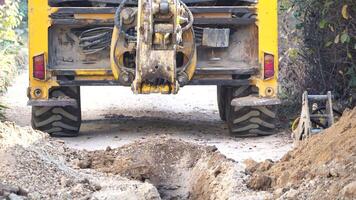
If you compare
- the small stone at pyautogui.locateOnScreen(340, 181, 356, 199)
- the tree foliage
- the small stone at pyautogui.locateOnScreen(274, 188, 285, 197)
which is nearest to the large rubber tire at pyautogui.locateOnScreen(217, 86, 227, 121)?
the tree foliage

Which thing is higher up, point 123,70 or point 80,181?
point 123,70

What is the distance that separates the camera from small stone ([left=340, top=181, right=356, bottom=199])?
638 centimetres

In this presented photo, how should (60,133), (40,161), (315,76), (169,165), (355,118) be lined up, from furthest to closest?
(315,76)
(60,133)
(169,165)
(40,161)
(355,118)

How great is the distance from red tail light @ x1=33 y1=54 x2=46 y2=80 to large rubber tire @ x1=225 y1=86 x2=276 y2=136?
99.4 inches

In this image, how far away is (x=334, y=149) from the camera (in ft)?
24.7

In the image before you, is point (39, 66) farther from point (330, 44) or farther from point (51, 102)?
point (330, 44)

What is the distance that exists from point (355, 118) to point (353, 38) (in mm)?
4190

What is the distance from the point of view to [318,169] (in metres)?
7.23

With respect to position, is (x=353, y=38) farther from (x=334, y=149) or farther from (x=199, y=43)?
Result: (x=334, y=149)

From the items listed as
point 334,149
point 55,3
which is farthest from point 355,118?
point 55,3

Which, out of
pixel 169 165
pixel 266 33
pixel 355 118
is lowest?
pixel 169 165

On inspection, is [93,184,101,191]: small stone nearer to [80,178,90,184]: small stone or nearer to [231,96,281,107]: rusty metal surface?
[80,178,90,184]: small stone

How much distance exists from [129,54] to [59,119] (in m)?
1.46

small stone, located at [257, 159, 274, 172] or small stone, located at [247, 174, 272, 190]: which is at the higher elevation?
small stone, located at [257, 159, 274, 172]
